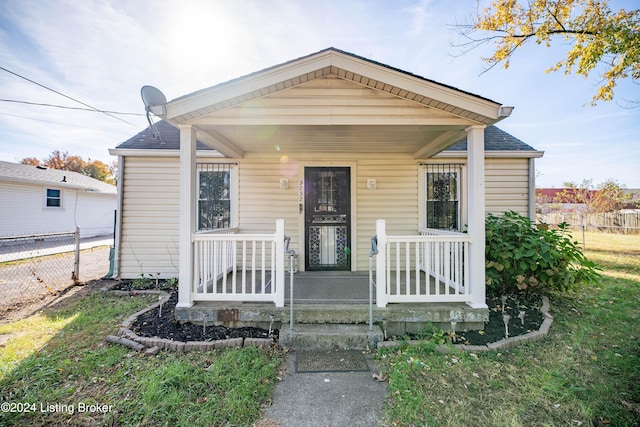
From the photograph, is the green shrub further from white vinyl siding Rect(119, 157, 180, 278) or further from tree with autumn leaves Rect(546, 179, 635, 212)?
tree with autumn leaves Rect(546, 179, 635, 212)

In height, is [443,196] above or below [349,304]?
above

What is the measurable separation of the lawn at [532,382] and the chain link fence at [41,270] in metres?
4.67

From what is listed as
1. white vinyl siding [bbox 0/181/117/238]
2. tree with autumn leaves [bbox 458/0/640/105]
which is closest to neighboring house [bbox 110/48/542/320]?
tree with autumn leaves [bbox 458/0/640/105]

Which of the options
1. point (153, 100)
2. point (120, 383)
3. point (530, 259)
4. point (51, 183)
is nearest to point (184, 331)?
point (120, 383)

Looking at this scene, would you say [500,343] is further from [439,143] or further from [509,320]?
[439,143]

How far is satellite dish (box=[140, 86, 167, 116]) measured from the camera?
3094mm

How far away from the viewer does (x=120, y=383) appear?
2.27 metres

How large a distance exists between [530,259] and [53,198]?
1760 cm

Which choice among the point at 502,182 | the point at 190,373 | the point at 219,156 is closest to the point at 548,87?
the point at 502,182

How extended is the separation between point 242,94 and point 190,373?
291cm

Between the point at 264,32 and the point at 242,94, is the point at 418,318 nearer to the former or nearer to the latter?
the point at 242,94

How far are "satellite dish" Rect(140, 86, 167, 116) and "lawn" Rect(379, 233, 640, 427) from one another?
12.0 feet

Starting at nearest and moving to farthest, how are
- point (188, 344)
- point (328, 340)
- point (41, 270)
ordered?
point (188, 344) → point (328, 340) → point (41, 270)

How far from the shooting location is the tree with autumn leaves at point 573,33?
6.75 m
